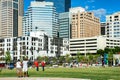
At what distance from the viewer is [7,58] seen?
193500 millimetres

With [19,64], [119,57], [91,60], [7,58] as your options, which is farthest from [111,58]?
[19,64]

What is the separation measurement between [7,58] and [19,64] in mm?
153193

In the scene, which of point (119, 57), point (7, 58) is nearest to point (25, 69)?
point (119, 57)

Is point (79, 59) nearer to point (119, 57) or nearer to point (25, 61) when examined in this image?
point (119, 57)

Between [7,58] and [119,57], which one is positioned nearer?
[119,57]

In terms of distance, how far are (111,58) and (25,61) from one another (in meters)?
140

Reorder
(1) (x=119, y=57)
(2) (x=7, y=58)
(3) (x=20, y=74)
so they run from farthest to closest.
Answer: (2) (x=7, y=58)
(1) (x=119, y=57)
(3) (x=20, y=74)

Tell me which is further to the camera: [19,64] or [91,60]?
[91,60]

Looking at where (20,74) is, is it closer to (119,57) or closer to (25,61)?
(25,61)

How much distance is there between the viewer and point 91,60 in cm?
19988

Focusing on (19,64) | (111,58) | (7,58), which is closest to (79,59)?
(111,58)

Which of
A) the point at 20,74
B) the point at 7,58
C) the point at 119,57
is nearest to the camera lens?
the point at 20,74

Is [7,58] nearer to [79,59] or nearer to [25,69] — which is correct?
[79,59]

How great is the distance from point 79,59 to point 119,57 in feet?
98.5
